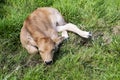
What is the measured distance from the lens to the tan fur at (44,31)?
25.0 ft

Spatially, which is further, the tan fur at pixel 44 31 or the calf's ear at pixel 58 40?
the calf's ear at pixel 58 40

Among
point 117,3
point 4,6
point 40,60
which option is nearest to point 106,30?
point 117,3

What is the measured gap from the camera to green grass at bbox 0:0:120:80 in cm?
752

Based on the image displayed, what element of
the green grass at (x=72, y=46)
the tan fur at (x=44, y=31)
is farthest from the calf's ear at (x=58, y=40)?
the green grass at (x=72, y=46)

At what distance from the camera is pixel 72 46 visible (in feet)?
26.6

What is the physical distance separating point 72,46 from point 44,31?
0.58 metres

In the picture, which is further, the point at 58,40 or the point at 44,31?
the point at 44,31

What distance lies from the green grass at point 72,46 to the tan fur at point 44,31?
155mm

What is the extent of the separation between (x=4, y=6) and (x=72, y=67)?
2.54 m

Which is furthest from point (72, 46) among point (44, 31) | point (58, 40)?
point (44, 31)

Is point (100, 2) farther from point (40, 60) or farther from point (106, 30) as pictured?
point (40, 60)

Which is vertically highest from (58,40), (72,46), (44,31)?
(44,31)

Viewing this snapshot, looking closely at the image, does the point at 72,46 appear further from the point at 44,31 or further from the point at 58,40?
the point at 44,31

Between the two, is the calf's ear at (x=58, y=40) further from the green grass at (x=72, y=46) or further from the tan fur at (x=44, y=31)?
the green grass at (x=72, y=46)
